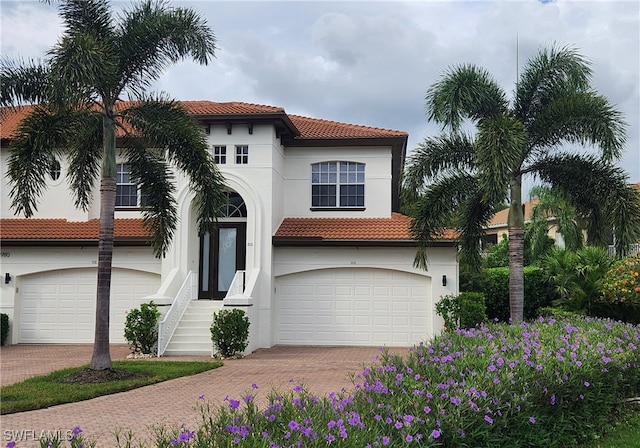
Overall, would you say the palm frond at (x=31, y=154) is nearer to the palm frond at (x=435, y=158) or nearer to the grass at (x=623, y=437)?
the palm frond at (x=435, y=158)

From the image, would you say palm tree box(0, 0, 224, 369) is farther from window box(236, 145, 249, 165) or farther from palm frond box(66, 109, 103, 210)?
window box(236, 145, 249, 165)

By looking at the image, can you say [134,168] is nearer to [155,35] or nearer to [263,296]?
[155,35]

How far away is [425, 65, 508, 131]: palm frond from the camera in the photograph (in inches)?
575

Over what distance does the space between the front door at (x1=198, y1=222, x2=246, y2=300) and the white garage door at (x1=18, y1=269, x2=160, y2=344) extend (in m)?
1.54

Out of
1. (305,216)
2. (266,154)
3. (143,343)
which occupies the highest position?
(266,154)

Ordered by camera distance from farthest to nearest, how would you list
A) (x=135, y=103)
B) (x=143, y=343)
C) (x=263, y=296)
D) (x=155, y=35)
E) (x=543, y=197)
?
(x=543, y=197), (x=263, y=296), (x=143, y=343), (x=135, y=103), (x=155, y=35)

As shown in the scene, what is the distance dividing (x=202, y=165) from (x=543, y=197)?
68.6 ft

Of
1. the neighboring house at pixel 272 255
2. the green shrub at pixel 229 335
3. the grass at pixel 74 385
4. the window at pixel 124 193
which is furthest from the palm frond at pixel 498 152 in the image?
the window at pixel 124 193

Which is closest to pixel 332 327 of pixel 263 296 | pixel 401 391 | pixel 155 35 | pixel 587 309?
pixel 263 296

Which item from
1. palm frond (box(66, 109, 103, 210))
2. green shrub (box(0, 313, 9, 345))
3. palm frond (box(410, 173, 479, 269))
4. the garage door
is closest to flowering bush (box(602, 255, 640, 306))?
the garage door

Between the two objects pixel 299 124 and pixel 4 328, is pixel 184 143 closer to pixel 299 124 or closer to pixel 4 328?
pixel 299 124

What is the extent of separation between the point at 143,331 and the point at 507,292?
13.7m

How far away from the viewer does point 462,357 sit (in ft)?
23.2

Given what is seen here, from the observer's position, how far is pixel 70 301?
63.2 ft
